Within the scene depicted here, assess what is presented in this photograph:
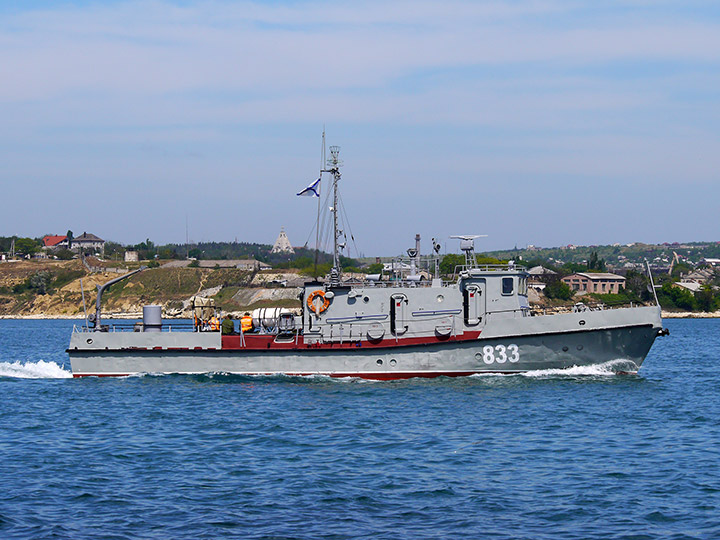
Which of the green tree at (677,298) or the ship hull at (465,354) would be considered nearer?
the ship hull at (465,354)

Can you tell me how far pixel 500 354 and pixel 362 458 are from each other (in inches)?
447

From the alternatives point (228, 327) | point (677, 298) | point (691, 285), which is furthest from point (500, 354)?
point (691, 285)

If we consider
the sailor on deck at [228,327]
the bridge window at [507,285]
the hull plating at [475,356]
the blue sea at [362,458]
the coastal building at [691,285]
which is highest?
the coastal building at [691,285]

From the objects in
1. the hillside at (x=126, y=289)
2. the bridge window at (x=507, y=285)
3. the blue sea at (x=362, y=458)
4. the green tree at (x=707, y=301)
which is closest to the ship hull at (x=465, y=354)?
the blue sea at (x=362, y=458)

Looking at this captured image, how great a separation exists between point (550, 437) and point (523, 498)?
5.25 m

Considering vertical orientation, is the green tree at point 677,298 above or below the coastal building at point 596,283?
below

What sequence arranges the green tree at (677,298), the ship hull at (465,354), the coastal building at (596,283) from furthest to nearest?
the coastal building at (596,283)
the green tree at (677,298)
the ship hull at (465,354)

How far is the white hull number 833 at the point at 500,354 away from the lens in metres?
28.7

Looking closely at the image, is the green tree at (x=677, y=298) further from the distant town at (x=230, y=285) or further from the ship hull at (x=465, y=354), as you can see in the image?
the ship hull at (x=465, y=354)

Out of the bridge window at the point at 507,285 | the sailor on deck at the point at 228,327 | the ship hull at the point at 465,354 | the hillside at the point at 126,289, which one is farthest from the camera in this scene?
the hillside at the point at 126,289

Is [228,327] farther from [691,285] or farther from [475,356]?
[691,285]

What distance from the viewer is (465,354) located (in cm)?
2872

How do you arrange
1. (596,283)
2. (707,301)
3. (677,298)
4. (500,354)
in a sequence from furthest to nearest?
(596,283), (707,301), (677,298), (500,354)

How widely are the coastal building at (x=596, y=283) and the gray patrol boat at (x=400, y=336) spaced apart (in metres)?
95.4
